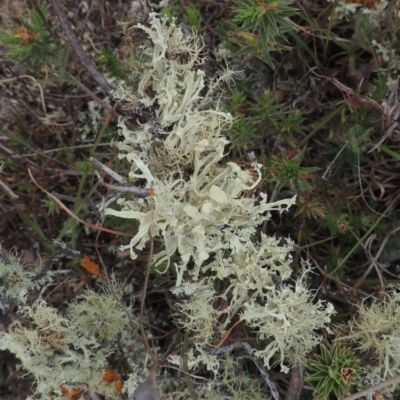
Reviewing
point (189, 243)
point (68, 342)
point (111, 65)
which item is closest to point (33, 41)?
point (111, 65)

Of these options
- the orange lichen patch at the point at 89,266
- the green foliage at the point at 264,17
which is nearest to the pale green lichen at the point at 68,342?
the orange lichen patch at the point at 89,266

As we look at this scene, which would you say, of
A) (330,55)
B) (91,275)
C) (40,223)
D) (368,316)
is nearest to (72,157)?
(40,223)

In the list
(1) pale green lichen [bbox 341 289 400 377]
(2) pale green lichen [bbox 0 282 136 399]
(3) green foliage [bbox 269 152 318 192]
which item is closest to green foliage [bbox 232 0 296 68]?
(3) green foliage [bbox 269 152 318 192]

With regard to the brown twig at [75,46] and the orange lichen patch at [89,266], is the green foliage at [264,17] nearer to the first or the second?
the brown twig at [75,46]

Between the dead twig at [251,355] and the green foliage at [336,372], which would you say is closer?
the green foliage at [336,372]

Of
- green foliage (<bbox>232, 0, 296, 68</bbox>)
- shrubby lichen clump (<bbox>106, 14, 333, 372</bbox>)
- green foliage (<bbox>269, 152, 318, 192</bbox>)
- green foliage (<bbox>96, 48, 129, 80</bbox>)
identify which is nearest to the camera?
shrubby lichen clump (<bbox>106, 14, 333, 372</bbox>)

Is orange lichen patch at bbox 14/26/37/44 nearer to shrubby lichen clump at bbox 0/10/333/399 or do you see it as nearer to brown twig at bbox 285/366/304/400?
shrubby lichen clump at bbox 0/10/333/399
